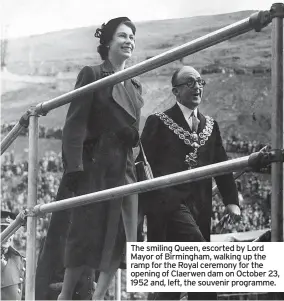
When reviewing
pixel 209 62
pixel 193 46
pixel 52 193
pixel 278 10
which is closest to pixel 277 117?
pixel 278 10

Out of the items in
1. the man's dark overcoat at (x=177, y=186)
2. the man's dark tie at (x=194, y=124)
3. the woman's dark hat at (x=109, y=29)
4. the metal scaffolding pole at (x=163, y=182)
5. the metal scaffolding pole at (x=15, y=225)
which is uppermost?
the woman's dark hat at (x=109, y=29)

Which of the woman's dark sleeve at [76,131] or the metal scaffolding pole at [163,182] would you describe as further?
the woman's dark sleeve at [76,131]

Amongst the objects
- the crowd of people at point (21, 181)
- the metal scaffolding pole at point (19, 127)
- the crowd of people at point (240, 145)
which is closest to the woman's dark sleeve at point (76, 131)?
A: the metal scaffolding pole at point (19, 127)

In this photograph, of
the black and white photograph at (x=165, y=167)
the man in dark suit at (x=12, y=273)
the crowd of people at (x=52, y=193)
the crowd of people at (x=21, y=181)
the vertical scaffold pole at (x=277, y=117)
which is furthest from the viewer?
the crowd of people at (x=21, y=181)

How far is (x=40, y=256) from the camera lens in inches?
124

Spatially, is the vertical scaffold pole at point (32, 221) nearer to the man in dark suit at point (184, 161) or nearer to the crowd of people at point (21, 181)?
the man in dark suit at point (184, 161)

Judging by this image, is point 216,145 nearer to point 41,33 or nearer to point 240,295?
point 240,295

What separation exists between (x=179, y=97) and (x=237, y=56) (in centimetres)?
98

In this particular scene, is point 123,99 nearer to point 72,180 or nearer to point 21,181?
point 72,180

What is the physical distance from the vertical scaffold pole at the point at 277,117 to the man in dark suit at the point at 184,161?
0.77 metres

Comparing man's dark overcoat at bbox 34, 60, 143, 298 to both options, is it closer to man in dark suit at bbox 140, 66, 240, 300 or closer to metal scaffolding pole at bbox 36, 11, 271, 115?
man in dark suit at bbox 140, 66, 240, 300

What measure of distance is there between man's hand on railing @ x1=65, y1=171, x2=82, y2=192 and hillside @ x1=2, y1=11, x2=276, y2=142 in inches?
11.4

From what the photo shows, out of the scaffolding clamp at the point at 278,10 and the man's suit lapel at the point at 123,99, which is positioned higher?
the man's suit lapel at the point at 123,99

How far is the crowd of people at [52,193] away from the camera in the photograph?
3.04 meters
